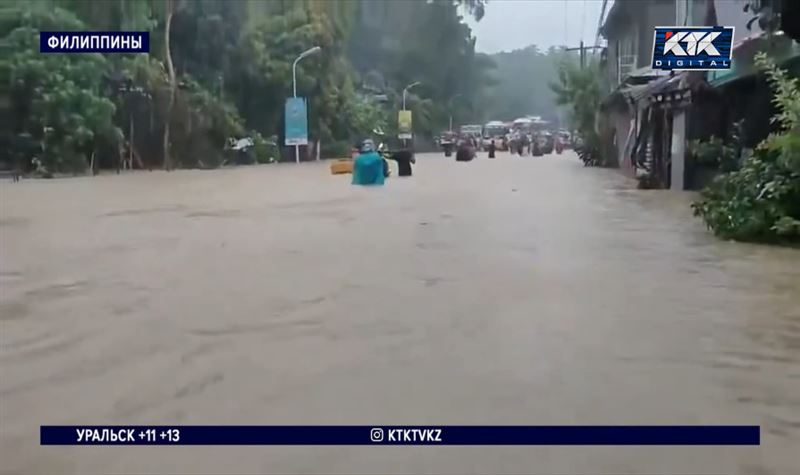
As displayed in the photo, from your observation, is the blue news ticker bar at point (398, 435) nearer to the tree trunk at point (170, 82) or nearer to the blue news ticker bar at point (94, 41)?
the blue news ticker bar at point (94, 41)

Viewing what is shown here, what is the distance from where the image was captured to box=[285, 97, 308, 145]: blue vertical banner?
23.6 feet

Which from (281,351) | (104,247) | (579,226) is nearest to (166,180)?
(104,247)

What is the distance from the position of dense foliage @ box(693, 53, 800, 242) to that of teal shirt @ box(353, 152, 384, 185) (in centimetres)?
429

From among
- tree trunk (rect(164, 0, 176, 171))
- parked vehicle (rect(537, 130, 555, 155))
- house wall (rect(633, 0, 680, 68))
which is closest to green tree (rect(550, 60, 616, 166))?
parked vehicle (rect(537, 130, 555, 155))

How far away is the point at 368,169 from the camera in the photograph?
10570 mm

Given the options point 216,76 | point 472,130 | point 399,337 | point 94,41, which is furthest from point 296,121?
point 94,41

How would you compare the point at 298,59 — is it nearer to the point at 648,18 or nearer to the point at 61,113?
the point at 61,113

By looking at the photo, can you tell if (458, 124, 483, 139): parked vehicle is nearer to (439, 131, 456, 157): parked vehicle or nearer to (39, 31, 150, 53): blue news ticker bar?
(439, 131, 456, 157): parked vehicle

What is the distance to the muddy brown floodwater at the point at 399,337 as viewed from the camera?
2.07 m

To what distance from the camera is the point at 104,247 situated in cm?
619

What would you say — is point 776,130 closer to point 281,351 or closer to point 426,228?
point 426,228

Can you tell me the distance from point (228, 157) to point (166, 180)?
2.56ft

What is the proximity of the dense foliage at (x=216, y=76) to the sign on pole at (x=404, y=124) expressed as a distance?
54mm

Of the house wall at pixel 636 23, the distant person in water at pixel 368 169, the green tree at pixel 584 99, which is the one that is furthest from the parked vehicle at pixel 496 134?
the distant person in water at pixel 368 169
